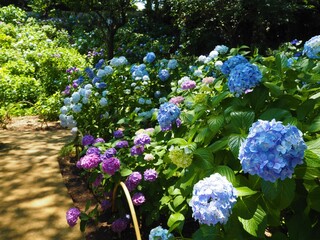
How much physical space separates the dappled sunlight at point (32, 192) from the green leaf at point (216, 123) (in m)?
1.34

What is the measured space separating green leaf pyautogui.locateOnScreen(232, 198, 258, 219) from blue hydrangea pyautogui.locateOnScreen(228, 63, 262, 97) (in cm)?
56

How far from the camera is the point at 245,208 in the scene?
42.4 inches

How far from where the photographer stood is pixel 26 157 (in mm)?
3771

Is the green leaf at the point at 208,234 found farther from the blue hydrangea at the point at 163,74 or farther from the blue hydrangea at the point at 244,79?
the blue hydrangea at the point at 163,74

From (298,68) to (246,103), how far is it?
0.43m

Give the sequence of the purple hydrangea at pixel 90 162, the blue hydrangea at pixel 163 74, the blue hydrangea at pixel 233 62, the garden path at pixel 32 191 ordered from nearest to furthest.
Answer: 1. the blue hydrangea at pixel 233 62
2. the purple hydrangea at pixel 90 162
3. the garden path at pixel 32 191
4. the blue hydrangea at pixel 163 74

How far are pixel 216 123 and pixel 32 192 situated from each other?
205cm

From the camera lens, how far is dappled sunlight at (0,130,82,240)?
2400mm

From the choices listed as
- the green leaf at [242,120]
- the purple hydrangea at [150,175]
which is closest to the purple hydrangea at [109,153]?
the purple hydrangea at [150,175]

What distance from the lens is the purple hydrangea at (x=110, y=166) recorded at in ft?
6.59

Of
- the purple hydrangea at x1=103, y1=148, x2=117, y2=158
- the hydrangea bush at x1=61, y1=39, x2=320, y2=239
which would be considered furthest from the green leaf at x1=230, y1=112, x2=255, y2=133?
the purple hydrangea at x1=103, y1=148, x2=117, y2=158

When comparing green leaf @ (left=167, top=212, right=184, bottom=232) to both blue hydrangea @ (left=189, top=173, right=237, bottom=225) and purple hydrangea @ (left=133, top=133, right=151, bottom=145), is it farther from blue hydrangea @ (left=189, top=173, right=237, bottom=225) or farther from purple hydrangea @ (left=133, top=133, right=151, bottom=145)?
purple hydrangea @ (left=133, top=133, right=151, bottom=145)

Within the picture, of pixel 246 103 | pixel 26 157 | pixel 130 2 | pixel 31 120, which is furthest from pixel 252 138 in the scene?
pixel 130 2

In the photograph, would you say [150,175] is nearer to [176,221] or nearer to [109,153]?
[109,153]
